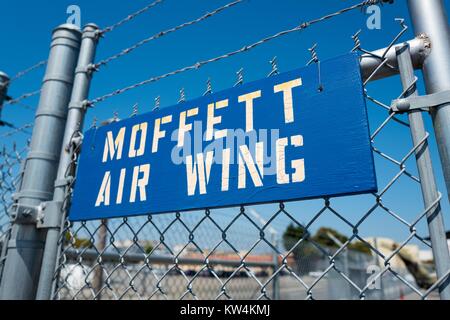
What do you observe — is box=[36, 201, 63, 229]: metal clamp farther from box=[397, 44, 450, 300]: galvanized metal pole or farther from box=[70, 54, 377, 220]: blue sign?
box=[397, 44, 450, 300]: galvanized metal pole

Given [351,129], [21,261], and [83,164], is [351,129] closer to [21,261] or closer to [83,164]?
[83,164]

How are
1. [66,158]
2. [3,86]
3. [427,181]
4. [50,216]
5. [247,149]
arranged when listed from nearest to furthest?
[427,181]
[247,149]
[50,216]
[66,158]
[3,86]

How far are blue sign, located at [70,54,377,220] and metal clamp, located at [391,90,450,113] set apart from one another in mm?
89

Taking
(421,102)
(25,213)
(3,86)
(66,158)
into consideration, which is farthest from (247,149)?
(3,86)

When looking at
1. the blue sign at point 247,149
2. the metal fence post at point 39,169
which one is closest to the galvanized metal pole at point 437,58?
the blue sign at point 247,149

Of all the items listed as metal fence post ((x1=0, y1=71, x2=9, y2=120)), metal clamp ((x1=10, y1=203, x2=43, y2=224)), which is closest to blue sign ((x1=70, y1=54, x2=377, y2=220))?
metal clamp ((x1=10, y1=203, x2=43, y2=224))

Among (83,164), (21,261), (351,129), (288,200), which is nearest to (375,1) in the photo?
(351,129)

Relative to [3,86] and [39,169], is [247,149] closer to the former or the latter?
[39,169]

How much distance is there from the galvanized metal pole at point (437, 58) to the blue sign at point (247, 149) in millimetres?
174

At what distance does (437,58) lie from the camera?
2.83 ft

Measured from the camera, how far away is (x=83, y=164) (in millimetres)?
1654

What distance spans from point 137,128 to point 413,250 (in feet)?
72.2

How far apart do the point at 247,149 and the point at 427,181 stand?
54 cm

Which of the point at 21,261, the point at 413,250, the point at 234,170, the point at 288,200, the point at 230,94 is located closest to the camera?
the point at 288,200
